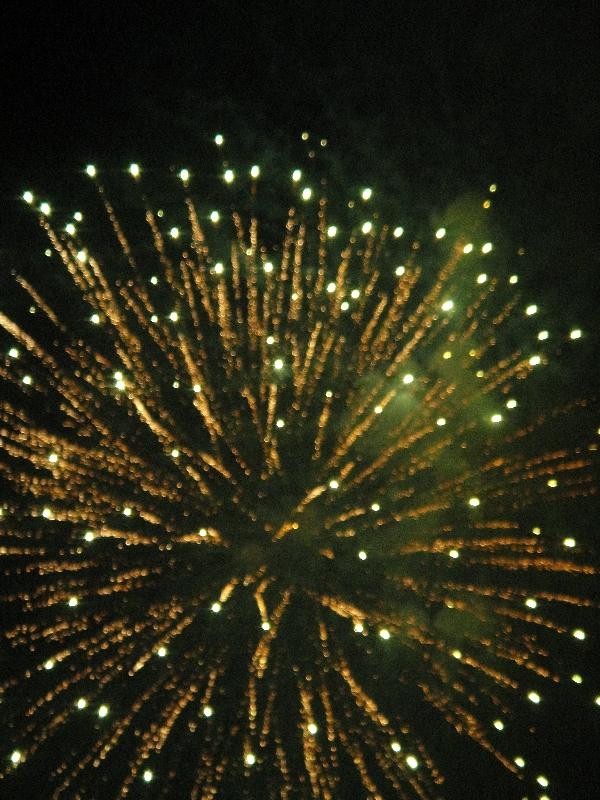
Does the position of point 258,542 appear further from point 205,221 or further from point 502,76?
point 502,76

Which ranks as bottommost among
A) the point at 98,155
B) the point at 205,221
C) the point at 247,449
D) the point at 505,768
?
the point at 505,768

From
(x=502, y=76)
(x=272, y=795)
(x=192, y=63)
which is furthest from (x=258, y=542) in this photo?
(x=502, y=76)

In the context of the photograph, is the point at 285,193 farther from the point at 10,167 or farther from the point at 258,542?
the point at 258,542

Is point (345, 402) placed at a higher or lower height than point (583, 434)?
higher

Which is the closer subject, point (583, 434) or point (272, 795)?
point (272, 795)

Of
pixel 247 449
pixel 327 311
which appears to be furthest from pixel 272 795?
pixel 327 311

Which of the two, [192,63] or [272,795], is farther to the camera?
[192,63]
